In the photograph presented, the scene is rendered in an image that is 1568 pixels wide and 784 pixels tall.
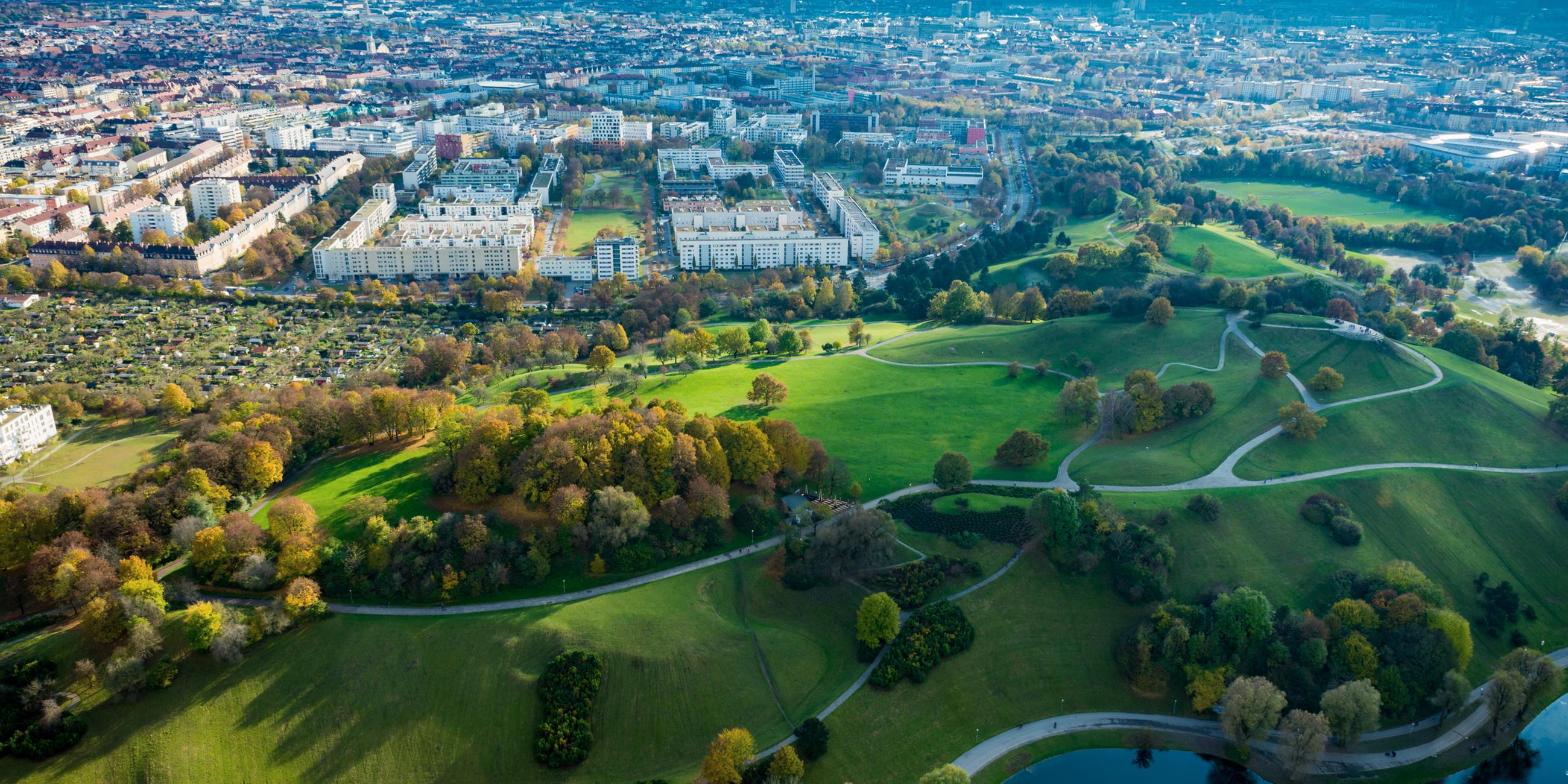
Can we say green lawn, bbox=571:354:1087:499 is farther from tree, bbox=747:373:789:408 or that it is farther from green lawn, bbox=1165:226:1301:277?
green lawn, bbox=1165:226:1301:277

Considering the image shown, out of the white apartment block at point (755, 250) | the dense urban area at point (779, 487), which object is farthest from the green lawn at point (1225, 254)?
the white apartment block at point (755, 250)

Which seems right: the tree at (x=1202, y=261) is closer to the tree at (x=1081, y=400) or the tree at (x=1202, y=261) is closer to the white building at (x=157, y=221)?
the tree at (x=1081, y=400)

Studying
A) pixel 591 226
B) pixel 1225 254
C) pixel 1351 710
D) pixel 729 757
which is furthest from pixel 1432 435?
pixel 591 226

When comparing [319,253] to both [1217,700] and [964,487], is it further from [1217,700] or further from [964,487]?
[1217,700]

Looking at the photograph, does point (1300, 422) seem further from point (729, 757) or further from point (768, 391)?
point (729, 757)

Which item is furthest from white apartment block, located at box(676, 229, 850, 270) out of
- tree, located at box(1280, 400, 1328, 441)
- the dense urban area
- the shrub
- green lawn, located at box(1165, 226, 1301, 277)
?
the shrub

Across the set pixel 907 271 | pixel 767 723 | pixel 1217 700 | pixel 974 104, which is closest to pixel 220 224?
pixel 907 271
